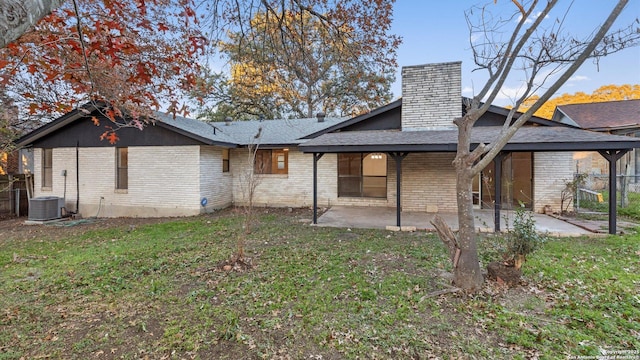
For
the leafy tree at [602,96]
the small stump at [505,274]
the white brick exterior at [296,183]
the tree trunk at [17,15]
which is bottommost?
the small stump at [505,274]

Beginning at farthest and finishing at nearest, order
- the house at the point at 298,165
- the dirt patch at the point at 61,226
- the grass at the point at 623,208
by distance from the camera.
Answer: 1. the house at the point at 298,165
2. the grass at the point at 623,208
3. the dirt patch at the point at 61,226

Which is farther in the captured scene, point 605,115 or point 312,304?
point 605,115

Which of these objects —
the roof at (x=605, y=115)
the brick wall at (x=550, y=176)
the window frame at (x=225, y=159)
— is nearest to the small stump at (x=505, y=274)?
the brick wall at (x=550, y=176)

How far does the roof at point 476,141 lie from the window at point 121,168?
7.79 m

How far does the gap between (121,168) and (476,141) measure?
1252 cm

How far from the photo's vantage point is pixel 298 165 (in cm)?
1199

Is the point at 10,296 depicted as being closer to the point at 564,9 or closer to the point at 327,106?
the point at 564,9

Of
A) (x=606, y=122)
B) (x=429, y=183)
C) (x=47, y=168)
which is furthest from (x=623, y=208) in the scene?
(x=47, y=168)

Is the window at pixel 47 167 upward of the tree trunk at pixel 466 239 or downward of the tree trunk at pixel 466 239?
upward

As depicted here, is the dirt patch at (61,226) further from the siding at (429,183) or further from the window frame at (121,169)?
the siding at (429,183)

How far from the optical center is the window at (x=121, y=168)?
37.3ft

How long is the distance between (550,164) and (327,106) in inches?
606

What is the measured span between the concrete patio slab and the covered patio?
165 mm

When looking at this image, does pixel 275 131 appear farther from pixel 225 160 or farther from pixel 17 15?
pixel 17 15
